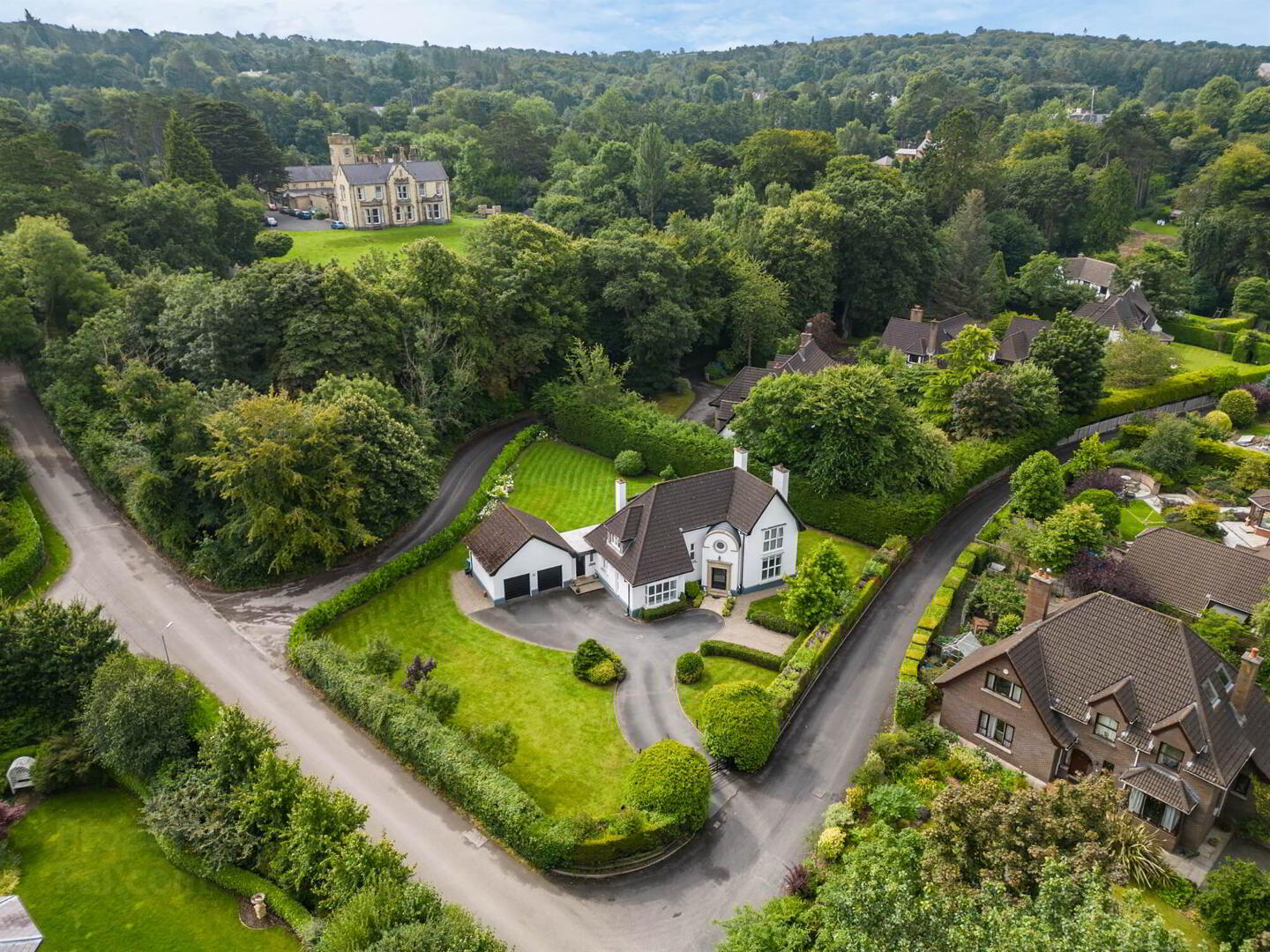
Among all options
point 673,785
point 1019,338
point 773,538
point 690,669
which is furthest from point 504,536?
point 1019,338

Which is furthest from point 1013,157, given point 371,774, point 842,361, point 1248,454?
→ point 371,774

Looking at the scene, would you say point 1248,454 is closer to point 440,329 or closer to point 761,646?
point 761,646

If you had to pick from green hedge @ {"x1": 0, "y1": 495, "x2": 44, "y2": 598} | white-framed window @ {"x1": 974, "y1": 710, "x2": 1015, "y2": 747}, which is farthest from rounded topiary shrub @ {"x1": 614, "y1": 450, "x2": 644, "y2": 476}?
green hedge @ {"x1": 0, "y1": 495, "x2": 44, "y2": 598}

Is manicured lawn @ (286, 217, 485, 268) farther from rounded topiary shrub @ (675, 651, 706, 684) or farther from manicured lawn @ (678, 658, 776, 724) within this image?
rounded topiary shrub @ (675, 651, 706, 684)

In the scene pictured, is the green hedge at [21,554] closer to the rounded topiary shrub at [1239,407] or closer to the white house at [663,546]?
the white house at [663,546]

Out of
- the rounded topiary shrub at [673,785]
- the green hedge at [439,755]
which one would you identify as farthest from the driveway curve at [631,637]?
the green hedge at [439,755]

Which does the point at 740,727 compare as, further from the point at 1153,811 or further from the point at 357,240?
the point at 357,240
